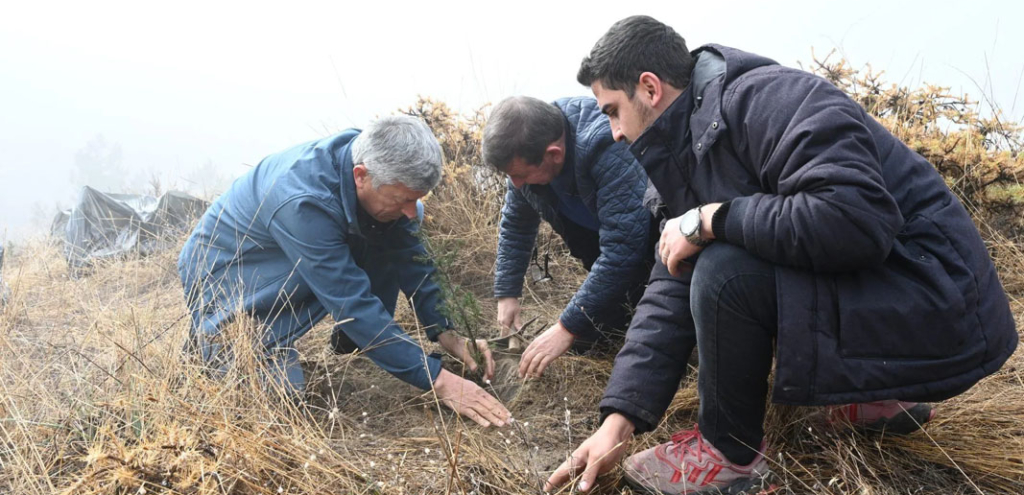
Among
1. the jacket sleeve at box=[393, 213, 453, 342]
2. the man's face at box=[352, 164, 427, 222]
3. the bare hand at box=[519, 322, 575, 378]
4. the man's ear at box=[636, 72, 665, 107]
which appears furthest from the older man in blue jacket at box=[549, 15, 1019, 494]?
the jacket sleeve at box=[393, 213, 453, 342]

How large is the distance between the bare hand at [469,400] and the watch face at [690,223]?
3.83 feet

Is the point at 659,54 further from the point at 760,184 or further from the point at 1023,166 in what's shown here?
the point at 1023,166

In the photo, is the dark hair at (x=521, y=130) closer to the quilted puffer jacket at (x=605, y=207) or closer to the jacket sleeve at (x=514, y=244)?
the quilted puffer jacket at (x=605, y=207)

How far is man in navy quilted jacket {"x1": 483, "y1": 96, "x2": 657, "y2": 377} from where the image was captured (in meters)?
2.93

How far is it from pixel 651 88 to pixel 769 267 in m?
0.65

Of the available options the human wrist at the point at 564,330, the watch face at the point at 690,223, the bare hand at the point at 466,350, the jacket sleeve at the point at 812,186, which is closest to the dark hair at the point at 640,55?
the jacket sleeve at the point at 812,186

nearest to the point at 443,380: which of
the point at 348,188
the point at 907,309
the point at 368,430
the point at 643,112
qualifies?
the point at 368,430

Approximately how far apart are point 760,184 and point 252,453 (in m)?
1.70

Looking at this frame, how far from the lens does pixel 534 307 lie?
4203 millimetres

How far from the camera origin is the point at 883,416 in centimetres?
225

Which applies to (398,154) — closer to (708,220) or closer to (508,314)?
(508,314)

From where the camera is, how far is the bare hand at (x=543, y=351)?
2844mm

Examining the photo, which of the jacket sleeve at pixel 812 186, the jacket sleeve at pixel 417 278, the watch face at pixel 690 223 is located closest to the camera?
the jacket sleeve at pixel 812 186

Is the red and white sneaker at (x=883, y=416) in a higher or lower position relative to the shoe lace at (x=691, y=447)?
lower
